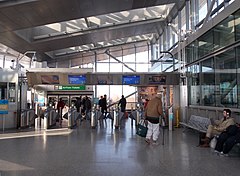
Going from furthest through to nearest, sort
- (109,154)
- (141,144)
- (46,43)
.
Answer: (46,43)
(141,144)
(109,154)

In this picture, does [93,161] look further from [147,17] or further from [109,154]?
[147,17]

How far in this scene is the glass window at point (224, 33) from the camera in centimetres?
→ 897

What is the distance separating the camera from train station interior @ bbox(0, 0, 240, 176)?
5926 millimetres

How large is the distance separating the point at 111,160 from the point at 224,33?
644 centimetres

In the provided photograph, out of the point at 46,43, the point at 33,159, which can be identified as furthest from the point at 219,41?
the point at 46,43

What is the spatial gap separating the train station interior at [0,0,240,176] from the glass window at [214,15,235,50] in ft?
0.11

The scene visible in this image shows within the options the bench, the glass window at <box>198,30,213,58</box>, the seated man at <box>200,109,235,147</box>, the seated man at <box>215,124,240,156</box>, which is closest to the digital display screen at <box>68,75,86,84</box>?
the glass window at <box>198,30,213,58</box>

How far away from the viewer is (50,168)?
5.21 meters

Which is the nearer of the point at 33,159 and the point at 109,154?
the point at 33,159

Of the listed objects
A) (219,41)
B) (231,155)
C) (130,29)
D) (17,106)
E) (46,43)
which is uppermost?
(130,29)

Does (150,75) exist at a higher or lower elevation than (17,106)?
higher

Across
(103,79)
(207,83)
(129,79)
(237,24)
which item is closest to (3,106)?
(103,79)

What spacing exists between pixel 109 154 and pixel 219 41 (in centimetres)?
632

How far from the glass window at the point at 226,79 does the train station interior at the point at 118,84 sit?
0.12ft
